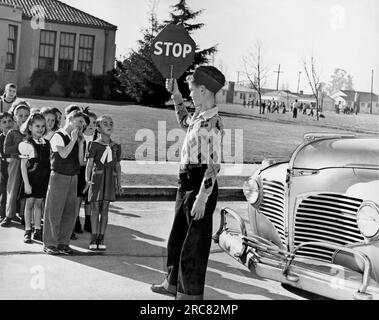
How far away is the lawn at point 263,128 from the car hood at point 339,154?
20.1 ft

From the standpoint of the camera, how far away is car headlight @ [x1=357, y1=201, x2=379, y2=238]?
2807 millimetres

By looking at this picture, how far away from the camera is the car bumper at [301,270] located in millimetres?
2757

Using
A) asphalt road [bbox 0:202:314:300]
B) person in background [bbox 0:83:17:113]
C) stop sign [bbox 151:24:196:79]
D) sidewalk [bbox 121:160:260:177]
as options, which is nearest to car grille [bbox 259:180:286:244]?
asphalt road [bbox 0:202:314:300]

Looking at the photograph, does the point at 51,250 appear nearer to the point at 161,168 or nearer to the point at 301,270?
the point at 301,270

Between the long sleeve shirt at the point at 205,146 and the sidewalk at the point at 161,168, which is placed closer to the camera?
the long sleeve shirt at the point at 205,146

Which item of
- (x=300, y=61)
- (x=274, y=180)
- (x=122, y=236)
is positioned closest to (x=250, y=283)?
(x=274, y=180)

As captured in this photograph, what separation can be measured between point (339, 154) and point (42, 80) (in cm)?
289

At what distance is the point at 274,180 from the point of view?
3.62m

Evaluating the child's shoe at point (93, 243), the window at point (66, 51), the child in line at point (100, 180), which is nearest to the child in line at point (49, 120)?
the window at point (66, 51)

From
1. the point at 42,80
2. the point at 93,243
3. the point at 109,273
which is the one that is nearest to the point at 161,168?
the point at 42,80

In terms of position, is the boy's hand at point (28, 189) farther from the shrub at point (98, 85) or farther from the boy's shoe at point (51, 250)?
the shrub at point (98, 85)

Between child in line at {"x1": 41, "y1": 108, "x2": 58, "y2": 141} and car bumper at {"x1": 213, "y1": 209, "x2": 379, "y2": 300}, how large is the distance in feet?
7.36

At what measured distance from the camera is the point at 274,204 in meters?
3.61

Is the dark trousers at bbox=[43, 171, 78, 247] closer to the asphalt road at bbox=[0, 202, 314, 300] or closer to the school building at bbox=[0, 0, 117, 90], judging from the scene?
the asphalt road at bbox=[0, 202, 314, 300]
